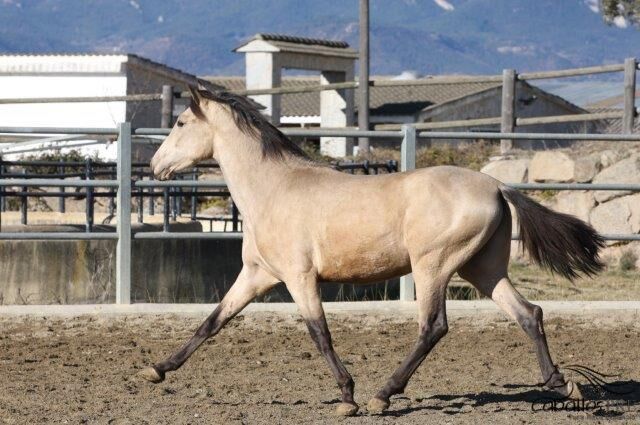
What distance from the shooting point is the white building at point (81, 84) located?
32344 mm

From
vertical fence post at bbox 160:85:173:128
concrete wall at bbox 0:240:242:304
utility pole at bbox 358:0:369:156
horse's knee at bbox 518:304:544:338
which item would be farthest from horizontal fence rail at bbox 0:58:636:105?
horse's knee at bbox 518:304:544:338

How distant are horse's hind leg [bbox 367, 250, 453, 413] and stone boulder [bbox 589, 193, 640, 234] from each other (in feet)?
25.7

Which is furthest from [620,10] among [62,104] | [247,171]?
[247,171]

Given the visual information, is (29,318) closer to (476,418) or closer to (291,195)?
(291,195)

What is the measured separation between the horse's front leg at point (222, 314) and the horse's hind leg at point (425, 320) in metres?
0.85

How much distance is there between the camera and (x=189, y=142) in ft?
23.8

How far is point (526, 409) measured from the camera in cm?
673

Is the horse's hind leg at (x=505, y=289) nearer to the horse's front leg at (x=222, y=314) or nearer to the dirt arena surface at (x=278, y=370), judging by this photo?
the dirt arena surface at (x=278, y=370)

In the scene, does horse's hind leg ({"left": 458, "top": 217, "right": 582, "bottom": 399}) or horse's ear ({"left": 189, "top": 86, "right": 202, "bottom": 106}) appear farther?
horse's ear ({"left": 189, "top": 86, "right": 202, "bottom": 106})

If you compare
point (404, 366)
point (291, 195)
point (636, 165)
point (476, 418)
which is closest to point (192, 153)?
point (291, 195)

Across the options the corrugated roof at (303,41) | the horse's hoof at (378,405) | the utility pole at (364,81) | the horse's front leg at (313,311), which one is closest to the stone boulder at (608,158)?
the utility pole at (364,81)

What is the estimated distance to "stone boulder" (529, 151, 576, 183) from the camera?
48.5ft

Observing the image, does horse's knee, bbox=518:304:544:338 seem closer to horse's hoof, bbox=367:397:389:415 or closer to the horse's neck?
horse's hoof, bbox=367:397:389:415

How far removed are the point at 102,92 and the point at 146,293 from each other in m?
23.1
